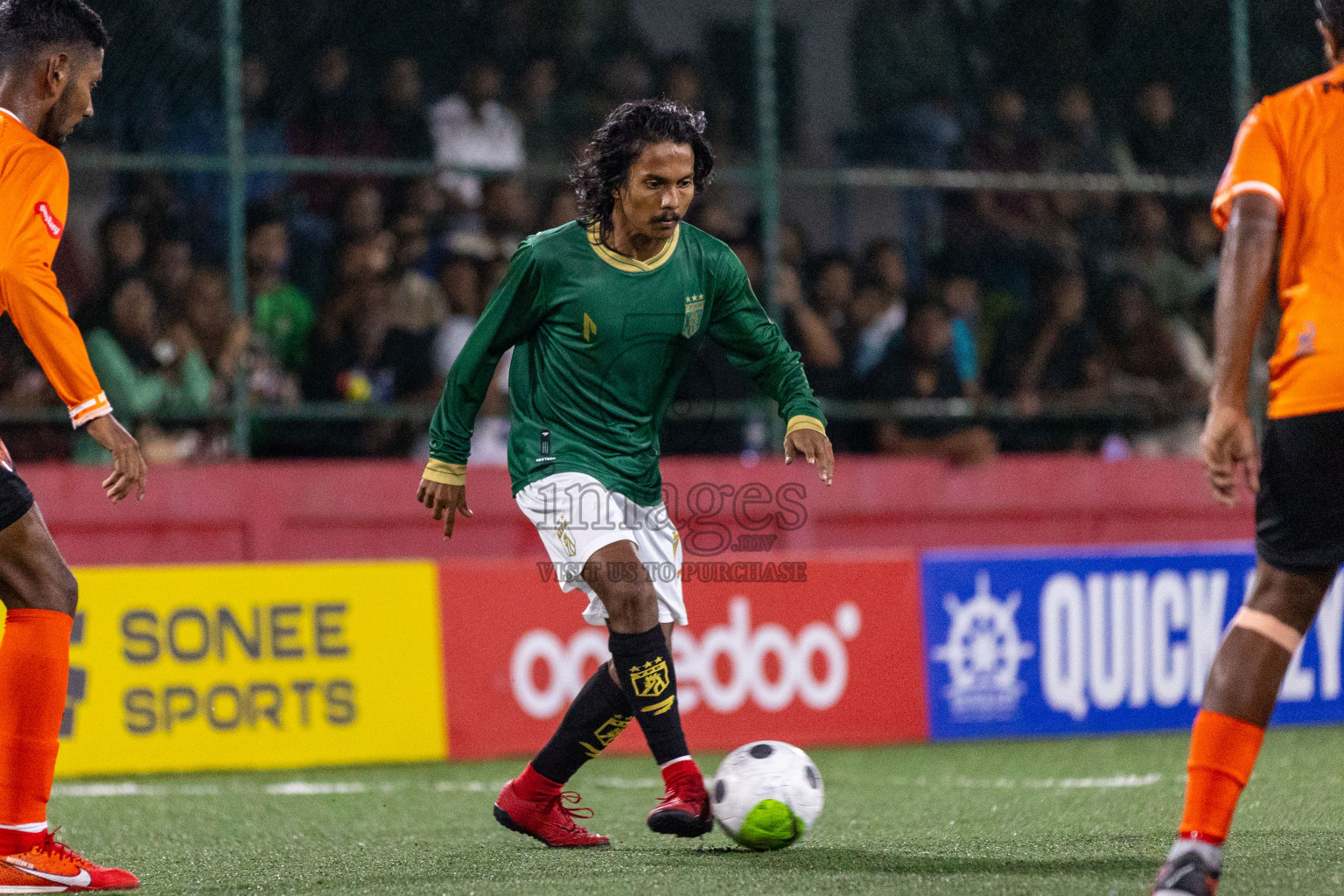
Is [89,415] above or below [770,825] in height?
above

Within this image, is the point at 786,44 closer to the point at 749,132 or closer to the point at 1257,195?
the point at 749,132

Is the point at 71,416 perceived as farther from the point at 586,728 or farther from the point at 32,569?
the point at 586,728

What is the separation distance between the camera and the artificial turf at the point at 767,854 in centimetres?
416

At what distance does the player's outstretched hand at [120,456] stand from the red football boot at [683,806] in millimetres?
1663

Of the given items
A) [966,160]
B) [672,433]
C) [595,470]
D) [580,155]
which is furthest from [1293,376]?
[966,160]

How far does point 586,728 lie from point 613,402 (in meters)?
0.99

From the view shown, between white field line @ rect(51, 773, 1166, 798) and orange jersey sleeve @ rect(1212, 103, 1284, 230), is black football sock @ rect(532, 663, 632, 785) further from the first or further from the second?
orange jersey sleeve @ rect(1212, 103, 1284, 230)

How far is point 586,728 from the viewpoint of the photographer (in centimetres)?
499

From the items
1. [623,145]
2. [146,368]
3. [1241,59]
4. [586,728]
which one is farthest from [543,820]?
[1241,59]

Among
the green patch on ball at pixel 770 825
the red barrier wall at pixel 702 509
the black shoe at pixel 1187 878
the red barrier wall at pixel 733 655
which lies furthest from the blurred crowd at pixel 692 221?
the black shoe at pixel 1187 878

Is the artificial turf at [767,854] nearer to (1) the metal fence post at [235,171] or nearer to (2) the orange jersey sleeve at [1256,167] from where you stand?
(2) the orange jersey sleeve at [1256,167]

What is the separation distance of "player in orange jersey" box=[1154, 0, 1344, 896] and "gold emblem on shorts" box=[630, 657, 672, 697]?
1647mm

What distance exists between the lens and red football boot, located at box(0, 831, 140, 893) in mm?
4145

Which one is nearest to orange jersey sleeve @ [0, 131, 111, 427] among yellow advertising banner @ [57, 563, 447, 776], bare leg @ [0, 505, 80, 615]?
bare leg @ [0, 505, 80, 615]
